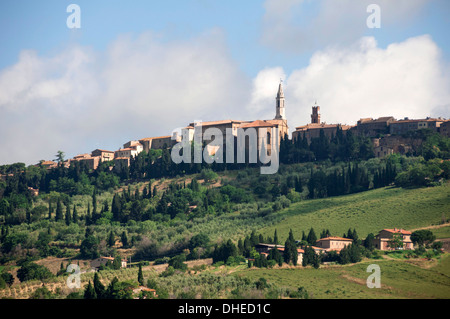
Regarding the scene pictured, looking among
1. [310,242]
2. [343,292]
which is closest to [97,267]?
[310,242]

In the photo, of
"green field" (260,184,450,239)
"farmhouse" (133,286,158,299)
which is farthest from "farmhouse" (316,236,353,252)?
"farmhouse" (133,286,158,299)

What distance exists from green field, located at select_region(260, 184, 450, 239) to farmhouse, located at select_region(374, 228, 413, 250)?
125 inches

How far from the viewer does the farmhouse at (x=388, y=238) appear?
71625mm

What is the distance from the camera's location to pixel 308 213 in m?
88.7

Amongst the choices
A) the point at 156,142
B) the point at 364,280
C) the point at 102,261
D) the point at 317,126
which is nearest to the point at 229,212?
the point at 102,261

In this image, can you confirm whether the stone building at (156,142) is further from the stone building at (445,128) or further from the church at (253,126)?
the stone building at (445,128)

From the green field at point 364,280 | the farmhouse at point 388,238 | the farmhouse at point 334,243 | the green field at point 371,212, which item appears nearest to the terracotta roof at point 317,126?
the green field at point 371,212

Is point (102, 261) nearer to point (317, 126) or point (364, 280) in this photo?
point (364, 280)

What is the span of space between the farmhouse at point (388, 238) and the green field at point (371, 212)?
3170mm

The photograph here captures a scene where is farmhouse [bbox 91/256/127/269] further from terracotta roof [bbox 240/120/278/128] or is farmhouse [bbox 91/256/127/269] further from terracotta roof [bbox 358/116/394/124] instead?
terracotta roof [bbox 358/116/394/124]

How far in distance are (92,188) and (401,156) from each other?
49.7 m

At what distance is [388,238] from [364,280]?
442 inches

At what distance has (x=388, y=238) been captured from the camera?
7244cm
